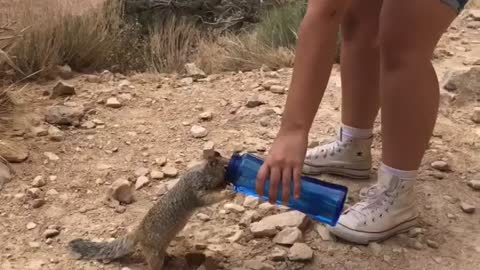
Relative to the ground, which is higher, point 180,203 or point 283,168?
point 283,168

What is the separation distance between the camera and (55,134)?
2922 millimetres

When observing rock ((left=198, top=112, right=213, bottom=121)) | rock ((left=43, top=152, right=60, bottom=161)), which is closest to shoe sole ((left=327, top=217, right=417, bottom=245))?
rock ((left=198, top=112, right=213, bottom=121))

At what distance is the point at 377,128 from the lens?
9.95 feet

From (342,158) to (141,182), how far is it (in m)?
0.73

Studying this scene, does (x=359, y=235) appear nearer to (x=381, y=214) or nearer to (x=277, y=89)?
(x=381, y=214)

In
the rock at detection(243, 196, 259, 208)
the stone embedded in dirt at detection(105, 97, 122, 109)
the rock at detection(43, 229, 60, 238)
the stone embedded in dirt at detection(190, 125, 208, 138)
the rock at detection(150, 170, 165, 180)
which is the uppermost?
the stone embedded in dirt at detection(190, 125, 208, 138)

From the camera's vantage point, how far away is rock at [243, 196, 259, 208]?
2.48 metres

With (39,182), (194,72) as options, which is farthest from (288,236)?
(194,72)

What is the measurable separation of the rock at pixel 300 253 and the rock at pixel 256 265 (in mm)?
82

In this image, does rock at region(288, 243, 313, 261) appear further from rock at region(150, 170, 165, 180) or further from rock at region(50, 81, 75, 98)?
rock at region(50, 81, 75, 98)

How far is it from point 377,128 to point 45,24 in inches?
74.6

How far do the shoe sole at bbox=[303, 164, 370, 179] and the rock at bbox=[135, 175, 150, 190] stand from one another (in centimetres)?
58

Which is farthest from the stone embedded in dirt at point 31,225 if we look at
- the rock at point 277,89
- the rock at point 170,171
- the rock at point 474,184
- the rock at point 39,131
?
the rock at point 474,184

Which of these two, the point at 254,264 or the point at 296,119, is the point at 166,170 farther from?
the point at 296,119
